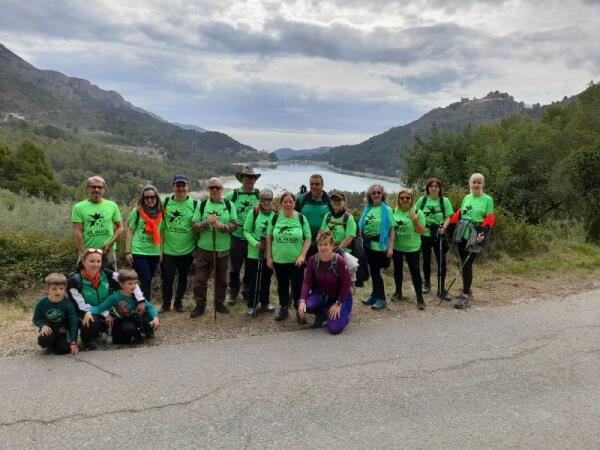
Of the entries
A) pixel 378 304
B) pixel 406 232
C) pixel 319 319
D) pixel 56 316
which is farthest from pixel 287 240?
pixel 56 316

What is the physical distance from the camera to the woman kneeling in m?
5.54

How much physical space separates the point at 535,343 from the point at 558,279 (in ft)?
13.3

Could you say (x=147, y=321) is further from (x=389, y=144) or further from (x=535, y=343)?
(x=389, y=144)

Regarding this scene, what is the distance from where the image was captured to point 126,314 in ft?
16.5

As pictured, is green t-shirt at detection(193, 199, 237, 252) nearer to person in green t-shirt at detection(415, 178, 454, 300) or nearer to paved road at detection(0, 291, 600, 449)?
paved road at detection(0, 291, 600, 449)

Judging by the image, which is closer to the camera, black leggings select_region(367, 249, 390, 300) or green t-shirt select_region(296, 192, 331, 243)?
green t-shirt select_region(296, 192, 331, 243)

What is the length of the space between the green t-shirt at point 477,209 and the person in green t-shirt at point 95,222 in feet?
16.5

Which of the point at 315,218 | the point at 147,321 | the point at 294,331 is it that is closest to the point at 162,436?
the point at 147,321

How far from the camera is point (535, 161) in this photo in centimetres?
2114

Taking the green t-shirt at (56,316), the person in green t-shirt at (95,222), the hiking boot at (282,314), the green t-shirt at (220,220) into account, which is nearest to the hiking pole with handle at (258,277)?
the hiking boot at (282,314)

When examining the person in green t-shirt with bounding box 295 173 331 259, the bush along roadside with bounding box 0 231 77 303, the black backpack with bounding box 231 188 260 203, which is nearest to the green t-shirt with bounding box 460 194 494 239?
the person in green t-shirt with bounding box 295 173 331 259

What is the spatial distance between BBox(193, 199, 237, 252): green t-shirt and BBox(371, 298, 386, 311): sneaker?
2.32 meters

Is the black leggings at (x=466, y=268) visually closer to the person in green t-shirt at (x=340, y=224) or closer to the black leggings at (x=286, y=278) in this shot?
the person in green t-shirt at (x=340, y=224)

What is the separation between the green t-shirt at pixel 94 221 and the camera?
18.3 ft
